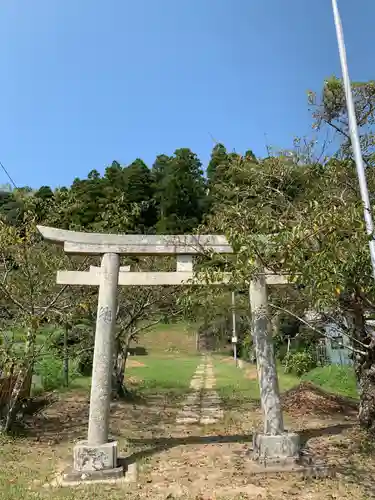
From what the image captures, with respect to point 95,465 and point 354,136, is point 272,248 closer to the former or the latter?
point 354,136

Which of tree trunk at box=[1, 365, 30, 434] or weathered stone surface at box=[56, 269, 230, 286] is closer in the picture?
weathered stone surface at box=[56, 269, 230, 286]

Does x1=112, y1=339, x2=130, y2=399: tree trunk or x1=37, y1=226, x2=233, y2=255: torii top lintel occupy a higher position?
x1=37, y1=226, x2=233, y2=255: torii top lintel

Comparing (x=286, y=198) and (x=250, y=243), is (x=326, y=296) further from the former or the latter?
(x=286, y=198)

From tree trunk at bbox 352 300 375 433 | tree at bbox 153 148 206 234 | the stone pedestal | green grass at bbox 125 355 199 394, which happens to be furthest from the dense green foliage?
tree at bbox 153 148 206 234

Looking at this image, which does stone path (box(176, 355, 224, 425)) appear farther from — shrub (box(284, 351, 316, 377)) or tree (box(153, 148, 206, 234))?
tree (box(153, 148, 206, 234))

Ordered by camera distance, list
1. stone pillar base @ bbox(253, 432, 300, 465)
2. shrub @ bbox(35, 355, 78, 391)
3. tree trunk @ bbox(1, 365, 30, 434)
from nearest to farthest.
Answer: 1. stone pillar base @ bbox(253, 432, 300, 465)
2. tree trunk @ bbox(1, 365, 30, 434)
3. shrub @ bbox(35, 355, 78, 391)

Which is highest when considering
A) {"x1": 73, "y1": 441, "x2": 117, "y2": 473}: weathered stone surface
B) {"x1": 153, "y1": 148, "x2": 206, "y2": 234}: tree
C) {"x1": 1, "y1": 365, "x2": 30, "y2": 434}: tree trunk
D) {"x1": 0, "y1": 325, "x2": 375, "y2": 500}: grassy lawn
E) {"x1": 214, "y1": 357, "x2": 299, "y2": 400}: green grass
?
{"x1": 153, "y1": 148, "x2": 206, "y2": 234}: tree

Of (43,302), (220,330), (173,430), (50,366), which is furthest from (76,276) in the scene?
(220,330)

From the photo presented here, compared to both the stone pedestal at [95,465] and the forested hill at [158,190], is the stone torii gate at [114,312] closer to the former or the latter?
the stone pedestal at [95,465]

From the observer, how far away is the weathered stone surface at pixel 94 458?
18.3ft

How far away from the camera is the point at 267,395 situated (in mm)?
6184

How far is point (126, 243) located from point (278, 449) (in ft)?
12.4

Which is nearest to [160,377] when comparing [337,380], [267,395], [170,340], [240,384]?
[240,384]

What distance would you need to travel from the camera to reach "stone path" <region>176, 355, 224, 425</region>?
29.8 ft
